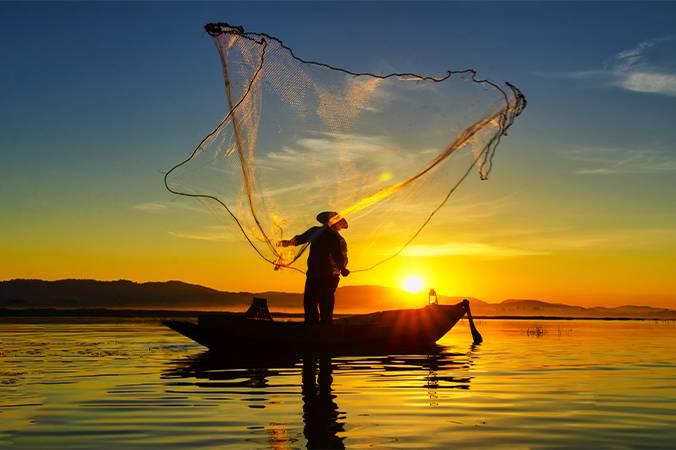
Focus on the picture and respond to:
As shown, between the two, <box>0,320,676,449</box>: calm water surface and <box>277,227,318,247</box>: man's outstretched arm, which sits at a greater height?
<box>277,227,318,247</box>: man's outstretched arm

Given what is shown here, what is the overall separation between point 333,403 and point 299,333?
1030cm

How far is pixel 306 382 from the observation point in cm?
1616

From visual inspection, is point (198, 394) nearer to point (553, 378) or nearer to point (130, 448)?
point (130, 448)

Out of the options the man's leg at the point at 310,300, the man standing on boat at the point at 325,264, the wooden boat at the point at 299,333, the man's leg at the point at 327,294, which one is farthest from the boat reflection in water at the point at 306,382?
the man standing on boat at the point at 325,264

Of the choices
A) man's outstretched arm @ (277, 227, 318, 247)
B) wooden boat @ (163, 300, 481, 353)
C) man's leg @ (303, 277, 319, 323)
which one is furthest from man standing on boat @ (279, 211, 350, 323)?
wooden boat @ (163, 300, 481, 353)

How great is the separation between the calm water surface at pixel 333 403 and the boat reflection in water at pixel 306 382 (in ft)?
0.09

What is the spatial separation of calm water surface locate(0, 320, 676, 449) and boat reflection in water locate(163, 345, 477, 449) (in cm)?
3

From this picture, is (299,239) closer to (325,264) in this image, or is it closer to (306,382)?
(325,264)

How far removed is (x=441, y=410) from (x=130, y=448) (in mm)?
4875

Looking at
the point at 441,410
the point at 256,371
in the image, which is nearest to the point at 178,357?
the point at 256,371

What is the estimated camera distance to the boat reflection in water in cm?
1010

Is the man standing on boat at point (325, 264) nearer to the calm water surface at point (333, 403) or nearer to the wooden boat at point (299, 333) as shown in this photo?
the wooden boat at point (299, 333)

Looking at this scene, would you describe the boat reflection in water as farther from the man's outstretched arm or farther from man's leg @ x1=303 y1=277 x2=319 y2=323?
the man's outstretched arm

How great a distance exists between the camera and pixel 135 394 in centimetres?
1363
